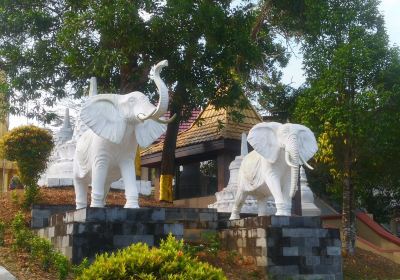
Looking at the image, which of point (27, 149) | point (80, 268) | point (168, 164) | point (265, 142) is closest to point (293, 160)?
point (265, 142)

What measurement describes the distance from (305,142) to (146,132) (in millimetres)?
3416

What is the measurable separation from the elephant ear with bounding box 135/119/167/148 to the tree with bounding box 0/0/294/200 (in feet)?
14.6

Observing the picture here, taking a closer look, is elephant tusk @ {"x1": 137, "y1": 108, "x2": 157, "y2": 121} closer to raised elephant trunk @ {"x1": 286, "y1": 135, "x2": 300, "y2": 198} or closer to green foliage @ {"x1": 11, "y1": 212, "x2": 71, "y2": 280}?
green foliage @ {"x1": 11, "y1": 212, "x2": 71, "y2": 280}

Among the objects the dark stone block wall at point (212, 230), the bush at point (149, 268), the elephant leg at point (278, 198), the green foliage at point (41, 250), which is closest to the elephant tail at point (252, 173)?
the elephant leg at point (278, 198)

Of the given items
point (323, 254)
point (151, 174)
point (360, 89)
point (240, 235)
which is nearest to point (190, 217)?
point (240, 235)

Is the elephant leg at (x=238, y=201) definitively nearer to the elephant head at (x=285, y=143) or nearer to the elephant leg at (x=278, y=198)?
the elephant leg at (x=278, y=198)

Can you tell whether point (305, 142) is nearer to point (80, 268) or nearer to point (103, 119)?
point (103, 119)

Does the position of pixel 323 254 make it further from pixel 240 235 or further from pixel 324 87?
pixel 324 87

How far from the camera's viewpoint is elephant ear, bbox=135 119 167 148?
9.98m

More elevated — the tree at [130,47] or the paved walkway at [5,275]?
the tree at [130,47]

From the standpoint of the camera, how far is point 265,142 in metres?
11.6

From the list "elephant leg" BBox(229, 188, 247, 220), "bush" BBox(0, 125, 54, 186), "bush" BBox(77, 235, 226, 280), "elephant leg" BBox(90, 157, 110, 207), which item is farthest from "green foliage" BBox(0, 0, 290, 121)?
"bush" BBox(77, 235, 226, 280)

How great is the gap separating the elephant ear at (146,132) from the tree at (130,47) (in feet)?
14.6

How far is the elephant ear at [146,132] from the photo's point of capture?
9.98m
